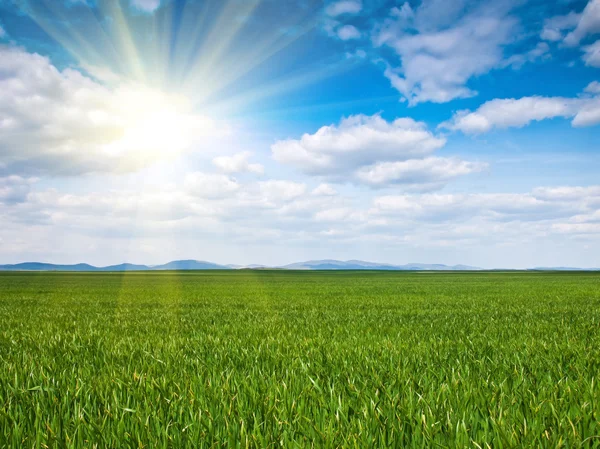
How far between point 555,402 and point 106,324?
1053 centimetres

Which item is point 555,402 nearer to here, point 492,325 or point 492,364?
point 492,364

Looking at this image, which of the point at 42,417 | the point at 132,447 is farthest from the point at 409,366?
the point at 42,417

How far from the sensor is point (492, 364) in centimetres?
507

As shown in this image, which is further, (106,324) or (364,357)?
(106,324)

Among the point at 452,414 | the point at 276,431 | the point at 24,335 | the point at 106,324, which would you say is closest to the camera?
the point at 276,431

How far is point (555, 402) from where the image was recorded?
3420 millimetres

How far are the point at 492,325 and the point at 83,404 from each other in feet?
30.6

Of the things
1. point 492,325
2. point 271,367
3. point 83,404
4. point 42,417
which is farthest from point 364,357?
point 492,325

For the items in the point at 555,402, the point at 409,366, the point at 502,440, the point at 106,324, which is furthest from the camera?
the point at 106,324

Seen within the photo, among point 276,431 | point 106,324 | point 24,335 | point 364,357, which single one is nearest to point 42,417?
point 276,431

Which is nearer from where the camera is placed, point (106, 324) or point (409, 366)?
point (409, 366)

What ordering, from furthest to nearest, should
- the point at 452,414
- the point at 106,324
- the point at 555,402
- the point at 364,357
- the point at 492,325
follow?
the point at 106,324 → the point at 492,325 → the point at 364,357 → the point at 555,402 → the point at 452,414

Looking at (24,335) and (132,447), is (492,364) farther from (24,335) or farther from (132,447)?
(24,335)

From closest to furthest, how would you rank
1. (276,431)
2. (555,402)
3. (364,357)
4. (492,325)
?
(276,431) → (555,402) → (364,357) → (492,325)
